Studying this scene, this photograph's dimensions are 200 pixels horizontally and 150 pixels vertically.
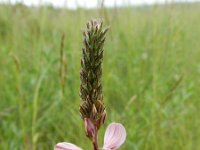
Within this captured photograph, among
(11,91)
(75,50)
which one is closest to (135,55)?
(75,50)

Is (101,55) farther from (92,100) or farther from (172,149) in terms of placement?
(172,149)

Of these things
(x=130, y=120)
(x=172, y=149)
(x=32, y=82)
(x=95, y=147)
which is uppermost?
(x=95, y=147)

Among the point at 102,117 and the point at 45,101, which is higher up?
the point at 102,117

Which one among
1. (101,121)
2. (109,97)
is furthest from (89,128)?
(109,97)

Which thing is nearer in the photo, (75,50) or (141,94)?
(141,94)

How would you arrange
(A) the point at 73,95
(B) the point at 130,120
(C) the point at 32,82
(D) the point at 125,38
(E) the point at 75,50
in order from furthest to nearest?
(D) the point at 125,38 → (E) the point at 75,50 → (A) the point at 73,95 → (C) the point at 32,82 → (B) the point at 130,120

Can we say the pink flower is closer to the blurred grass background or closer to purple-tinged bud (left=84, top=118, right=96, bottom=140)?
purple-tinged bud (left=84, top=118, right=96, bottom=140)

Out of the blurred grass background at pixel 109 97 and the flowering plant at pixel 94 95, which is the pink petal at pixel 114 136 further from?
the blurred grass background at pixel 109 97

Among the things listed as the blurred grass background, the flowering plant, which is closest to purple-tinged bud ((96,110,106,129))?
the flowering plant
